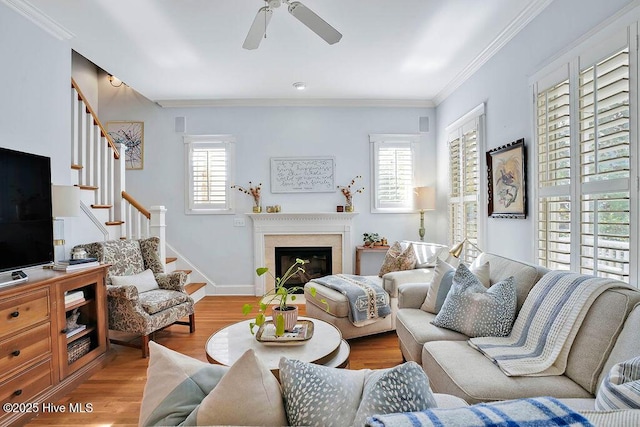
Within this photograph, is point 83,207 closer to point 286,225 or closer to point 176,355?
point 286,225

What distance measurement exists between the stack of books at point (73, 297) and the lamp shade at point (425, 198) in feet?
12.5

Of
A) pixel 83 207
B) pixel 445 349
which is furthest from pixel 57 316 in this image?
pixel 445 349

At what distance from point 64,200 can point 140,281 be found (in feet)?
3.43

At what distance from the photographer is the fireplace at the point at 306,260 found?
16.1ft

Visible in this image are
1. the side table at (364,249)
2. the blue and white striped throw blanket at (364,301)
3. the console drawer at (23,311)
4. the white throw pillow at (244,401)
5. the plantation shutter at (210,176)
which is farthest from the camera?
the plantation shutter at (210,176)

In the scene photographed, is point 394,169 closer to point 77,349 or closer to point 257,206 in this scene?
point 257,206

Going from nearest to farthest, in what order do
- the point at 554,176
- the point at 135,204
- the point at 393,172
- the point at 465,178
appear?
the point at 554,176 < the point at 465,178 < the point at 135,204 < the point at 393,172

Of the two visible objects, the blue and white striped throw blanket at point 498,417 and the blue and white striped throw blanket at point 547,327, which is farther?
the blue and white striped throw blanket at point 547,327

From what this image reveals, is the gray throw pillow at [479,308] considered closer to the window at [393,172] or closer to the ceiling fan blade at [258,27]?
the ceiling fan blade at [258,27]

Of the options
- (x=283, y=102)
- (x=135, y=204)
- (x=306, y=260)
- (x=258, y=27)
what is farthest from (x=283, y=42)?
(x=306, y=260)

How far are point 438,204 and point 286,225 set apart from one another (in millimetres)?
2228

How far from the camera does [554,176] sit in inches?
95.6

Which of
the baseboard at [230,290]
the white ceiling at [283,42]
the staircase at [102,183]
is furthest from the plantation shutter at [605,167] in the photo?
the staircase at [102,183]

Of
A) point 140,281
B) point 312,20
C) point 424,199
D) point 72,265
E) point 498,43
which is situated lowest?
point 140,281
